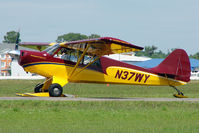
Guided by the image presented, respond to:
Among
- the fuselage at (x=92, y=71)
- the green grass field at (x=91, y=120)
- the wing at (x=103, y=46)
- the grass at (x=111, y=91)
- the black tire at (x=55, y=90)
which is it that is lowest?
the grass at (x=111, y=91)

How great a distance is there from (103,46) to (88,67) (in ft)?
5.65

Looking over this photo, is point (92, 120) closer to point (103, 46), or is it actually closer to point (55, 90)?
point (55, 90)

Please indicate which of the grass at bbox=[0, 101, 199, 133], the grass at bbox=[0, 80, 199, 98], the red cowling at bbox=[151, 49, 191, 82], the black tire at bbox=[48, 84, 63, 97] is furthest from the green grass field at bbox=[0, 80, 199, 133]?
the grass at bbox=[0, 80, 199, 98]

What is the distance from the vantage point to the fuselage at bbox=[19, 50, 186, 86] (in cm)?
1952

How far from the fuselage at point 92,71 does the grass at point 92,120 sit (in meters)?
4.03

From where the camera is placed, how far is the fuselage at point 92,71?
64.0 feet

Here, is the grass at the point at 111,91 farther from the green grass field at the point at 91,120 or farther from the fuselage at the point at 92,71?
the green grass field at the point at 91,120

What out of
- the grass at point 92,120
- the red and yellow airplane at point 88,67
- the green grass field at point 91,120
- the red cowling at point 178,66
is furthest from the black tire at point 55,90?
the red cowling at point 178,66

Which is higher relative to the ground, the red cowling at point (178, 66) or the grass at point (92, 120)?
the red cowling at point (178, 66)

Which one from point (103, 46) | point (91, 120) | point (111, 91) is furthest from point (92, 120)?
point (111, 91)

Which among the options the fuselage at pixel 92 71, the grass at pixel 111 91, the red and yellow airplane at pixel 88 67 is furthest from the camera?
the grass at pixel 111 91

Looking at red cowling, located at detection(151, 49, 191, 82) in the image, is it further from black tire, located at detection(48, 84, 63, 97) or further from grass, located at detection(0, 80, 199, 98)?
black tire, located at detection(48, 84, 63, 97)

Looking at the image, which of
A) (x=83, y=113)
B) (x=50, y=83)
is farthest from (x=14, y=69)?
(x=83, y=113)

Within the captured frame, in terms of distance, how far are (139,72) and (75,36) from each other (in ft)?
536
